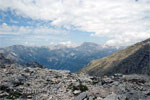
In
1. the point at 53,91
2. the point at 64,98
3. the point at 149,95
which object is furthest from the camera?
the point at 53,91

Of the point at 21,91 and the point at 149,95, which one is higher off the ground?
the point at 21,91

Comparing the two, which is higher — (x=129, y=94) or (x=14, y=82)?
(x=14, y=82)

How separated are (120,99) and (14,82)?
21.8 metres

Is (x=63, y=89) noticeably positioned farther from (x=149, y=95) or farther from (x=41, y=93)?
(x=149, y=95)

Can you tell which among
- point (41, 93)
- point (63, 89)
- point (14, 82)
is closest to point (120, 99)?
point (63, 89)

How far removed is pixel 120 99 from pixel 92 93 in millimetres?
4497

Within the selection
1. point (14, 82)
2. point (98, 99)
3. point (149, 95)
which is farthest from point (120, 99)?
point (14, 82)

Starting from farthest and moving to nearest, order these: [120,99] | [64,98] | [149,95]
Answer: [149,95]
[64,98]
[120,99]

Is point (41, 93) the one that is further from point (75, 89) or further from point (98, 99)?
point (98, 99)

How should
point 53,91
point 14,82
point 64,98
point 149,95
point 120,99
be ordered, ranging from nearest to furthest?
point 120,99 → point 64,98 → point 149,95 → point 53,91 → point 14,82

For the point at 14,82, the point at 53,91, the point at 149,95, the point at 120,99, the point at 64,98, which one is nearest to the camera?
the point at 120,99

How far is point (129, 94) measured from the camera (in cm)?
2445

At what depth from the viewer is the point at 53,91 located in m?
26.9

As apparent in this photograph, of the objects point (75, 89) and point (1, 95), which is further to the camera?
point (75, 89)
